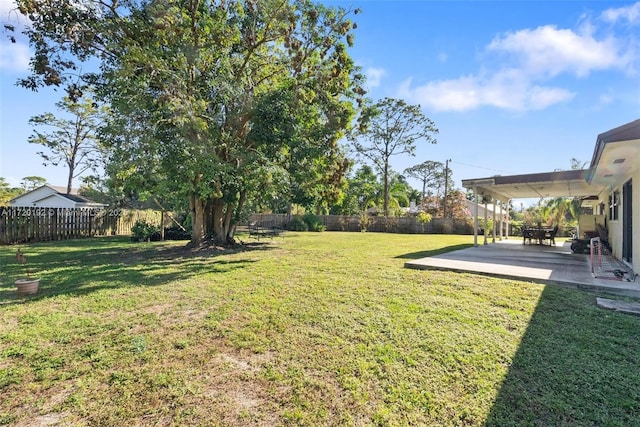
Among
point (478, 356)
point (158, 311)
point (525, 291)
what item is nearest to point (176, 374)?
point (158, 311)

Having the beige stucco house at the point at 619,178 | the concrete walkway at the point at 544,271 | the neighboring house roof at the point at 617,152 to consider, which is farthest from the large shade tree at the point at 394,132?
the neighboring house roof at the point at 617,152

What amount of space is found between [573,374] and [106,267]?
30.3ft

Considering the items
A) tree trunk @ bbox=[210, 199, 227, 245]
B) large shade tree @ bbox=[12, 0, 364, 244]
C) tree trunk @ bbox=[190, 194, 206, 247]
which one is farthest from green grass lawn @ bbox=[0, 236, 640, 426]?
tree trunk @ bbox=[210, 199, 227, 245]

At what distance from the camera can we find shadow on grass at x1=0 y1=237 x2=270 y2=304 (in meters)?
5.95

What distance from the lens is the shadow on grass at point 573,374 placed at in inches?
91.7

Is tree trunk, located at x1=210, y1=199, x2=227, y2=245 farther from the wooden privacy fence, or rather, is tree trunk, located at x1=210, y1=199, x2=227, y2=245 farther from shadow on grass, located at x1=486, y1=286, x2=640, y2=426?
shadow on grass, located at x1=486, y1=286, x2=640, y2=426

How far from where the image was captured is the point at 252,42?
9812 mm

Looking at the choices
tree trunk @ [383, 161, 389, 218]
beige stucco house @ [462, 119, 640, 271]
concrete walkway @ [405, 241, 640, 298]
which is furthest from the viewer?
tree trunk @ [383, 161, 389, 218]

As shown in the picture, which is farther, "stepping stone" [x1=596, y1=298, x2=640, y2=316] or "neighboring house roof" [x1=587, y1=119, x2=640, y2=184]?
"neighboring house roof" [x1=587, y1=119, x2=640, y2=184]

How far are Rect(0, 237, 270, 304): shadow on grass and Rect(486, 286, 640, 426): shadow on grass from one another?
611 cm

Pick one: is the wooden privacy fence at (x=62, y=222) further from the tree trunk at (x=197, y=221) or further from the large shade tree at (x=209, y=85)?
the large shade tree at (x=209, y=85)

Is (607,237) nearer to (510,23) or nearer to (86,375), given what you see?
(510,23)

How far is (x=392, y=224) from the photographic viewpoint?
25984 mm

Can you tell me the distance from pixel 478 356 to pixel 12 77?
1224 cm
